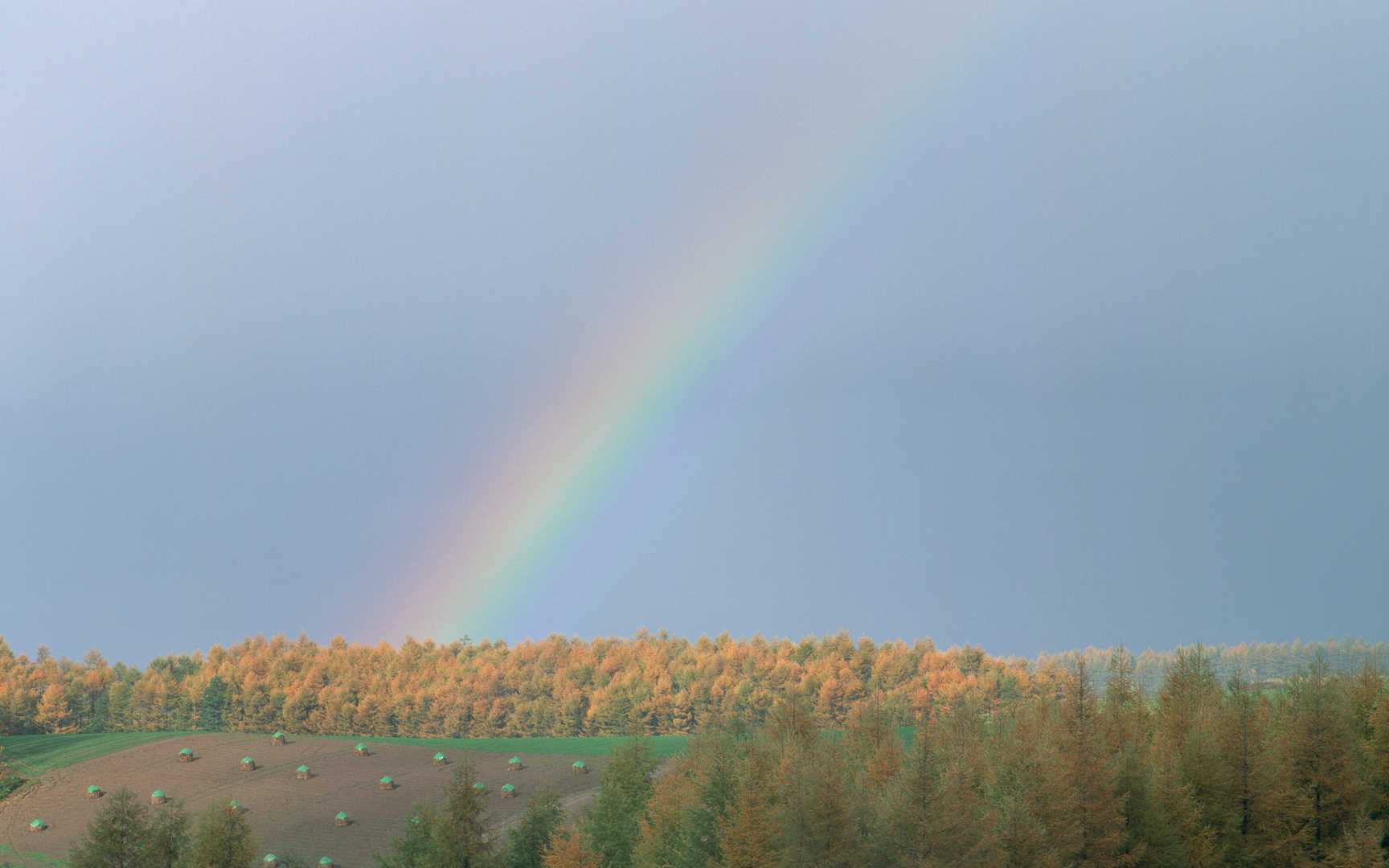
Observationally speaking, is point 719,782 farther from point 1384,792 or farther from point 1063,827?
point 1384,792

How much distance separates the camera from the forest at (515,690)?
15750 centimetres

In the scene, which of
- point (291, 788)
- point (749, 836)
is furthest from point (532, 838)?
point (291, 788)

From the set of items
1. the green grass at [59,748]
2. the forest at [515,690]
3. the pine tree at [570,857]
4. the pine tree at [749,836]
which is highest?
the forest at [515,690]

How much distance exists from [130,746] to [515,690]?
2698 inches

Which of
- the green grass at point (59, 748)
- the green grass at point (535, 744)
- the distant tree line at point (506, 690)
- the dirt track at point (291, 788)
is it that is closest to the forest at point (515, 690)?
the distant tree line at point (506, 690)

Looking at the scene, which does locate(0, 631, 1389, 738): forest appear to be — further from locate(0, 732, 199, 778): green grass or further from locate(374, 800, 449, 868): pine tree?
locate(374, 800, 449, 868): pine tree

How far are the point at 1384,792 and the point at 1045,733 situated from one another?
74.5 feet

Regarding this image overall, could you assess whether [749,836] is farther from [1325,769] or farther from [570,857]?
[1325,769]

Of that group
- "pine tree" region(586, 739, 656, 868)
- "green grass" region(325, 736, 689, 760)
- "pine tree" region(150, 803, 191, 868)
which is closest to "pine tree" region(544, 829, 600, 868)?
"pine tree" region(586, 739, 656, 868)

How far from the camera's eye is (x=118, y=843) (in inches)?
2247

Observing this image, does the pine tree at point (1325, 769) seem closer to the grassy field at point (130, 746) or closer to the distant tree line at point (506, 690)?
the grassy field at point (130, 746)

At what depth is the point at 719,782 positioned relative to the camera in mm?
54438

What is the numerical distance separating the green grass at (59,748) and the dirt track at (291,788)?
9.96ft

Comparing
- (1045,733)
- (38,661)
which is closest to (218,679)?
(38,661)
